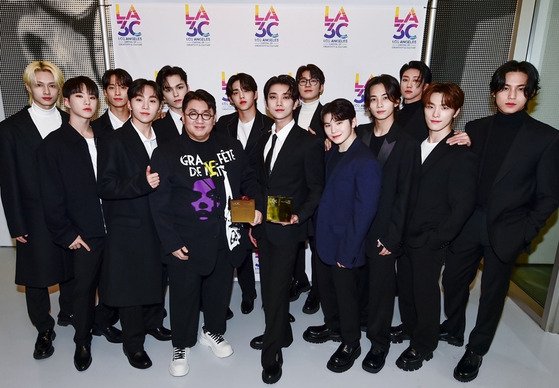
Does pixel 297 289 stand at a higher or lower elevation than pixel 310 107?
lower

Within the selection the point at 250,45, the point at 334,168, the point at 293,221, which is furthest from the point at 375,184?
the point at 250,45

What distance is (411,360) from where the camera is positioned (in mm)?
2756

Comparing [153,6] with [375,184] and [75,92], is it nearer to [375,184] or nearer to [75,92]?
[75,92]

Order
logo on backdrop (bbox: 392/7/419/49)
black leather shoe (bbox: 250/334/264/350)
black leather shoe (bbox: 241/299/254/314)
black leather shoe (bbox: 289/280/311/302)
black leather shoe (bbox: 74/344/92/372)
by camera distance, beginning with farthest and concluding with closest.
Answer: logo on backdrop (bbox: 392/7/419/49) → black leather shoe (bbox: 289/280/311/302) → black leather shoe (bbox: 241/299/254/314) → black leather shoe (bbox: 250/334/264/350) → black leather shoe (bbox: 74/344/92/372)

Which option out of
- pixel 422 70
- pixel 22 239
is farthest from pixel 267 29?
pixel 22 239

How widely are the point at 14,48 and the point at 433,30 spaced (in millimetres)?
4499

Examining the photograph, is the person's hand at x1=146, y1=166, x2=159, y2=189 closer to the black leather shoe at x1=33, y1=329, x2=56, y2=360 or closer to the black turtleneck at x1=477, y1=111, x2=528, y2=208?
the black leather shoe at x1=33, y1=329, x2=56, y2=360

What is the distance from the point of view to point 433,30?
395 centimetres

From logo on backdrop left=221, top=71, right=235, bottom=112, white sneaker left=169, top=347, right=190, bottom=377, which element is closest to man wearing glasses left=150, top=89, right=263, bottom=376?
white sneaker left=169, top=347, right=190, bottom=377

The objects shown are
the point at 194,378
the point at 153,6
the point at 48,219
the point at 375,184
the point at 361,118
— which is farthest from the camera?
the point at 361,118

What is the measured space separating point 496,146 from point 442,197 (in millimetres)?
507

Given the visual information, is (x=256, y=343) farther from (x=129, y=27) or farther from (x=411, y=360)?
(x=129, y=27)

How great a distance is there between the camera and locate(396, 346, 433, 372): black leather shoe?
2.75 meters

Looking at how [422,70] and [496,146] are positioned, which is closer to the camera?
[496,146]
